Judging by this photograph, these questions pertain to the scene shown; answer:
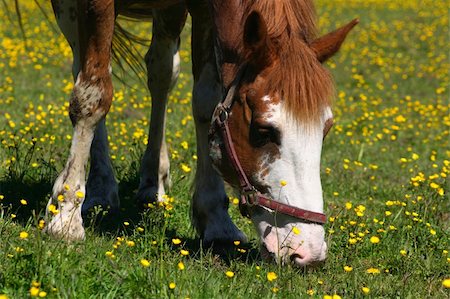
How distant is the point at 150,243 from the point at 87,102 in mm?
1007

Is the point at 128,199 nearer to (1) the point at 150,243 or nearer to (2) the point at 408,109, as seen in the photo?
(1) the point at 150,243

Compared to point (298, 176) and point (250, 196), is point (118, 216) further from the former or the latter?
point (298, 176)

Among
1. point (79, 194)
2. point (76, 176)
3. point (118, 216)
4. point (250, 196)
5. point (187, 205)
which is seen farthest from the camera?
point (187, 205)

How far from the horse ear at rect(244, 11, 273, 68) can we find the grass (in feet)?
3.42

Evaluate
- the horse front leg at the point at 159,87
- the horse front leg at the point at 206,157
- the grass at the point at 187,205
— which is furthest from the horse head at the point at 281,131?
the horse front leg at the point at 159,87

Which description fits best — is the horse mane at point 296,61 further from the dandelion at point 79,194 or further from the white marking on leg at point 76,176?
the dandelion at point 79,194

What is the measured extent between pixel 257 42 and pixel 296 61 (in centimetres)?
22

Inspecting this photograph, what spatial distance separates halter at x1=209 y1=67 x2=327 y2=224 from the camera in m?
4.03

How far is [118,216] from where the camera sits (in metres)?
5.54

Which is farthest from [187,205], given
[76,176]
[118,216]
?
[76,176]

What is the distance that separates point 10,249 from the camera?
12.3ft

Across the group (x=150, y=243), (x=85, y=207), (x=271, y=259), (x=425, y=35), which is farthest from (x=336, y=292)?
(x=425, y=35)

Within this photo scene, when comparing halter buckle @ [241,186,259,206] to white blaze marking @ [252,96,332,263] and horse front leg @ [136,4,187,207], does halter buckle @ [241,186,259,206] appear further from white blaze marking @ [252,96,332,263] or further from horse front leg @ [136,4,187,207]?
A: horse front leg @ [136,4,187,207]

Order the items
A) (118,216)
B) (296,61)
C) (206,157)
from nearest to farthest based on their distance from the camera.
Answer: (296,61)
(206,157)
(118,216)
